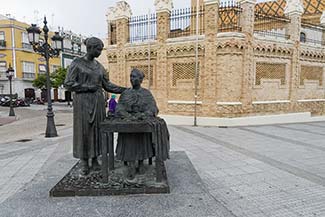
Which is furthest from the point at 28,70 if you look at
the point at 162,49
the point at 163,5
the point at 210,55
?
the point at 210,55

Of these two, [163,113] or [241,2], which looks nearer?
[241,2]

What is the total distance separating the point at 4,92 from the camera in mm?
30406

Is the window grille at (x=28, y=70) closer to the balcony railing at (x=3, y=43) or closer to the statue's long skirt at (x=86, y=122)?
the balcony railing at (x=3, y=43)

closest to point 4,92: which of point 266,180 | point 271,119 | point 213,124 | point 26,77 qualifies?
point 26,77

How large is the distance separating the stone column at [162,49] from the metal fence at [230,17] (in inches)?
102

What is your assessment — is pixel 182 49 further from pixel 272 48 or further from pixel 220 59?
pixel 272 48

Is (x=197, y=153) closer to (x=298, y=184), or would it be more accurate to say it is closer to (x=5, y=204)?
(x=298, y=184)

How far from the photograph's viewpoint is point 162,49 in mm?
11305

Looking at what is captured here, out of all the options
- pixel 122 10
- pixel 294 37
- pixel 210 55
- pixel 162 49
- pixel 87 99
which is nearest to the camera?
pixel 87 99

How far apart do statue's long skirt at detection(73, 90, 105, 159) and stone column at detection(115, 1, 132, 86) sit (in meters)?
8.82

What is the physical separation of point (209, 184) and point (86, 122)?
2.39m

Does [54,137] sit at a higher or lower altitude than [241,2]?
lower

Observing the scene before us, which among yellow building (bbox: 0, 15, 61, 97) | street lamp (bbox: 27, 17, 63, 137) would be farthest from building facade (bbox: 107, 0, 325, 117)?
yellow building (bbox: 0, 15, 61, 97)

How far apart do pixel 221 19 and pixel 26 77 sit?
30.3 metres
